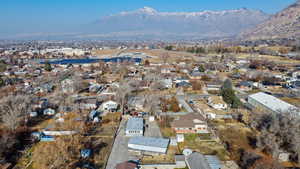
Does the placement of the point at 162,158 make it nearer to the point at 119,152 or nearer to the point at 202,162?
the point at 202,162

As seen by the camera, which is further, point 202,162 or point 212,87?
point 212,87

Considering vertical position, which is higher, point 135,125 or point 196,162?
point 135,125

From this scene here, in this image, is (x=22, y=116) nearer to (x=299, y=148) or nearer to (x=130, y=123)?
(x=130, y=123)

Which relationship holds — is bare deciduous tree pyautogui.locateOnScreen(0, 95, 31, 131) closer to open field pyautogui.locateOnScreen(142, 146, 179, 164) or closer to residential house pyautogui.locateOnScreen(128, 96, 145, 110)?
residential house pyautogui.locateOnScreen(128, 96, 145, 110)

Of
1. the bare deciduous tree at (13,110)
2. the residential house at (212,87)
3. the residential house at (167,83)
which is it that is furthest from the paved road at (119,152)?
the residential house at (212,87)

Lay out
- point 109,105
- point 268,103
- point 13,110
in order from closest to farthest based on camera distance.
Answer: point 13,110 < point 268,103 < point 109,105

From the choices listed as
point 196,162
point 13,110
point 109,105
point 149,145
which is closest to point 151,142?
point 149,145

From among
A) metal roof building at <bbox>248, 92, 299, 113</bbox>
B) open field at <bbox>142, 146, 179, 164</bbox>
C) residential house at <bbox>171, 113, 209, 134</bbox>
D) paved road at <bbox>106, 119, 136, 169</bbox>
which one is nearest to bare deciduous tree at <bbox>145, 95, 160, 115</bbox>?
residential house at <bbox>171, 113, 209, 134</bbox>
